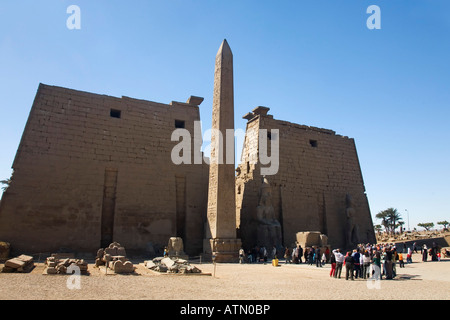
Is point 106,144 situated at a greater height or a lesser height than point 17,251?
greater

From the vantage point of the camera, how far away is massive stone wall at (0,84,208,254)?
1199 cm

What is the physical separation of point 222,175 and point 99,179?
460cm

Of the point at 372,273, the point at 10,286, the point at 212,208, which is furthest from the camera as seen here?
the point at 212,208

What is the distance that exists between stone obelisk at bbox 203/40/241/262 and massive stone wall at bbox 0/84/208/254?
2.37 m

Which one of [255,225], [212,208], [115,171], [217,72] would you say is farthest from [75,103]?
[255,225]

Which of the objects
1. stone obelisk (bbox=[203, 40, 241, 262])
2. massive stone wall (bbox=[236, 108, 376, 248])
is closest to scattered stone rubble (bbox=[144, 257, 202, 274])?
stone obelisk (bbox=[203, 40, 241, 262])

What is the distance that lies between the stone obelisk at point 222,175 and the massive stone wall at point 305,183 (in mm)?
2750

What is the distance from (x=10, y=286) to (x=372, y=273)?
711cm

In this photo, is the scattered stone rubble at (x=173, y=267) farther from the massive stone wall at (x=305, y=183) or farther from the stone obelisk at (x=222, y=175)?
the massive stone wall at (x=305, y=183)

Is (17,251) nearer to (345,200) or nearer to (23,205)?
(23,205)

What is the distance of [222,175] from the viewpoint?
480 inches

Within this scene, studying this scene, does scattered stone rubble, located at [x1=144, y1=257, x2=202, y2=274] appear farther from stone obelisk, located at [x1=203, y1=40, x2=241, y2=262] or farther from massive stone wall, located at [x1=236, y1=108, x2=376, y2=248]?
massive stone wall, located at [x1=236, y1=108, x2=376, y2=248]

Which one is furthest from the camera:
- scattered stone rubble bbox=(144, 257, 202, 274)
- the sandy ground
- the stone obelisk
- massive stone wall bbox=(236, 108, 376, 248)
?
massive stone wall bbox=(236, 108, 376, 248)
